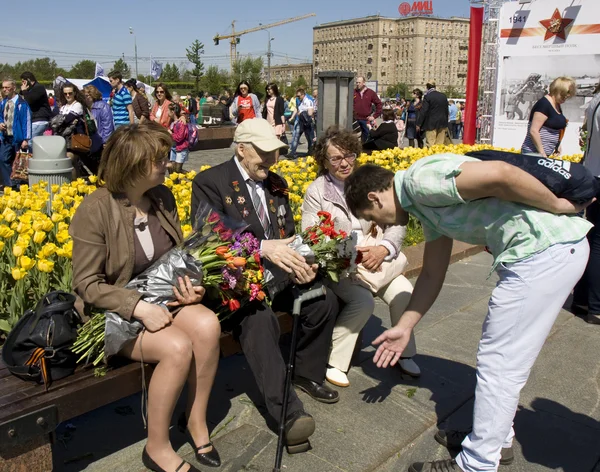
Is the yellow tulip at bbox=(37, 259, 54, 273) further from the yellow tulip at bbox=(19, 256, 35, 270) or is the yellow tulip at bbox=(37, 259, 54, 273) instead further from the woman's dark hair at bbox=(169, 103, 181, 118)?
the woman's dark hair at bbox=(169, 103, 181, 118)

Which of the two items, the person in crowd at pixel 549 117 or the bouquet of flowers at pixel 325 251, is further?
the person in crowd at pixel 549 117

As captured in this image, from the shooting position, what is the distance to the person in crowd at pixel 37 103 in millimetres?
9984

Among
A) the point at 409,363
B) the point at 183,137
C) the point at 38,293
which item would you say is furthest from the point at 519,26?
the point at 38,293

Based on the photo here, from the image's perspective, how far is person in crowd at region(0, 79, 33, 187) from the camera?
9.48m

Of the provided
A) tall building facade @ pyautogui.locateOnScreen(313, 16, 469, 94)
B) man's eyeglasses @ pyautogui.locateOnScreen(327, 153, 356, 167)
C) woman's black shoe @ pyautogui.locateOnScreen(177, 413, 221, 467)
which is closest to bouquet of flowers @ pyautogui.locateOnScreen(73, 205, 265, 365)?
woman's black shoe @ pyautogui.locateOnScreen(177, 413, 221, 467)

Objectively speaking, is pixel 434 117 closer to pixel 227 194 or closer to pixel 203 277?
pixel 227 194

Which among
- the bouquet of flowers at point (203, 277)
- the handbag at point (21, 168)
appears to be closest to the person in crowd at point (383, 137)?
the handbag at point (21, 168)

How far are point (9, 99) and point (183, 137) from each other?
272 centimetres

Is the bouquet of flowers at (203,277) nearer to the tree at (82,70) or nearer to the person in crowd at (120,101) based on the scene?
the person in crowd at (120,101)

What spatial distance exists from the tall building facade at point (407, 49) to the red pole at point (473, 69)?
133 m

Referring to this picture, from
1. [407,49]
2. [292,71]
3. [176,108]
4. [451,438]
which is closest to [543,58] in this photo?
[176,108]

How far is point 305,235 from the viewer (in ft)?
11.2

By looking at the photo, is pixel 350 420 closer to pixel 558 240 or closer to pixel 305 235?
pixel 305 235

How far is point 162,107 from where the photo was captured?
37.0ft
